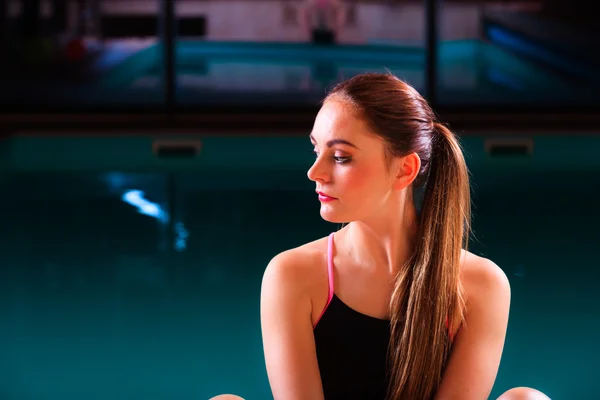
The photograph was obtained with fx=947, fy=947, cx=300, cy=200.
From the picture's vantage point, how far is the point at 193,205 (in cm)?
513

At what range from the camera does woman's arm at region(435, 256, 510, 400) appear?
65.6 inches

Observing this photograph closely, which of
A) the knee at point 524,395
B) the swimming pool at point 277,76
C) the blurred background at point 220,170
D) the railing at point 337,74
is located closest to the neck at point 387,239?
the knee at point 524,395

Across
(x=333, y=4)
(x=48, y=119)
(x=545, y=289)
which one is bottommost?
(x=545, y=289)

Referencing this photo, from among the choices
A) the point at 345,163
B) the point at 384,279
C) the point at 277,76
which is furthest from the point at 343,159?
the point at 277,76

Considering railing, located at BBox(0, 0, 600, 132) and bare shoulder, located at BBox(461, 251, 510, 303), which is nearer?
bare shoulder, located at BBox(461, 251, 510, 303)

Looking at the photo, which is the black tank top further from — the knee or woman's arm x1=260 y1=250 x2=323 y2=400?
the knee

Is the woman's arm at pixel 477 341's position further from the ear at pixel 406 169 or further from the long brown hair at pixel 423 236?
the ear at pixel 406 169

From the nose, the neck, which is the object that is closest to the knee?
the neck

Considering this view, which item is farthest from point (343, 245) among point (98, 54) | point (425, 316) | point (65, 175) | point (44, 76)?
point (98, 54)

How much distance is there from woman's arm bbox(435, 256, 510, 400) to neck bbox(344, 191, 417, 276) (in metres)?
0.12

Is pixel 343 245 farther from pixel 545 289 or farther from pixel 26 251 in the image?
pixel 26 251

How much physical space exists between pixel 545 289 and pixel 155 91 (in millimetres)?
4090

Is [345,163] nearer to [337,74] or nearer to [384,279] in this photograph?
[384,279]

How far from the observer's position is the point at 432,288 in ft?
5.46
